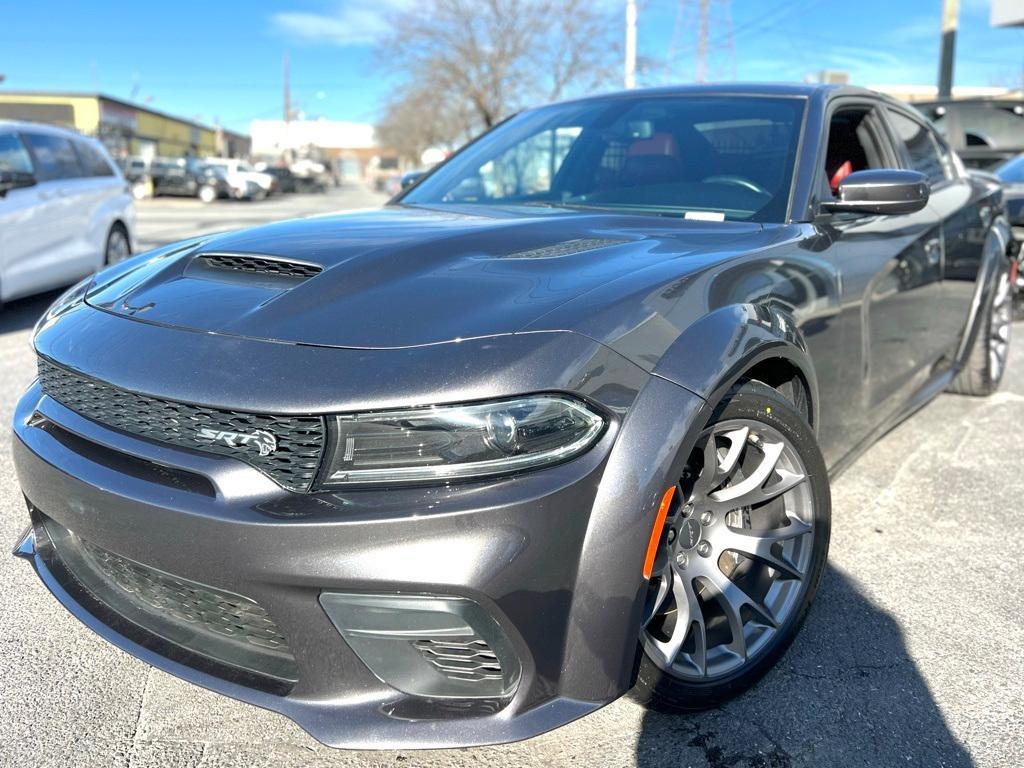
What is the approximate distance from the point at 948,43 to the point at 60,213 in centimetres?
1836

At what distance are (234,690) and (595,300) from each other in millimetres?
1060

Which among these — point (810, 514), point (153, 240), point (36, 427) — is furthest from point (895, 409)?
point (153, 240)

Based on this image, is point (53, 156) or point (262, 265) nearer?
point (262, 265)

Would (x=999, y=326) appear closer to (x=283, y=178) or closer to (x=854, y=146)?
(x=854, y=146)

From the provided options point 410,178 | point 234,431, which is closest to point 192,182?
point 410,178

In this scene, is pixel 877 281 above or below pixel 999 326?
above

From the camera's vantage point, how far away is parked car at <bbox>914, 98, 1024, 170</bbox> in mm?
10125

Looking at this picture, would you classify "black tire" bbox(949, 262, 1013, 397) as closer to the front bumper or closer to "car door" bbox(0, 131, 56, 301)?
the front bumper

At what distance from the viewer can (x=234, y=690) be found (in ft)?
5.44

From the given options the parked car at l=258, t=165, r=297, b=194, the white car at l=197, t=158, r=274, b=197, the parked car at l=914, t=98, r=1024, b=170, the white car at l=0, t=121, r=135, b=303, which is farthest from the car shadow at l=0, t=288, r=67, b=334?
the parked car at l=258, t=165, r=297, b=194

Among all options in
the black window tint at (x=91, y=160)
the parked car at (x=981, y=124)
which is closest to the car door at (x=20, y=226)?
the black window tint at (x=91, y=160)

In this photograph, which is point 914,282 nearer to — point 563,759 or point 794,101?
point 794,101

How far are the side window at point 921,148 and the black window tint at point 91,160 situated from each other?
6933mm

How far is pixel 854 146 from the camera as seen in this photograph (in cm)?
358
